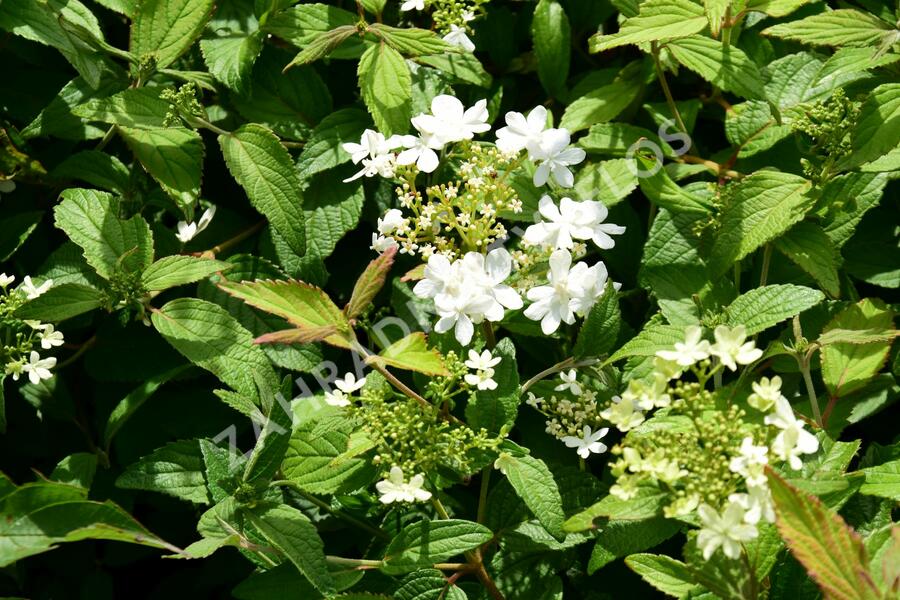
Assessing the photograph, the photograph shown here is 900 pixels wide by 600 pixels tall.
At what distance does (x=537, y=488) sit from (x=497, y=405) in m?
0.17

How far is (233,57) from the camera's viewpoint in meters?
2.13

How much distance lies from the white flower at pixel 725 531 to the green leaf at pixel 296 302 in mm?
631

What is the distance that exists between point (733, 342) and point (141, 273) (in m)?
1.23

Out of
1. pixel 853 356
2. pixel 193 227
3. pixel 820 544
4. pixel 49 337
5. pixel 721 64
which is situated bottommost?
pixel 853 356

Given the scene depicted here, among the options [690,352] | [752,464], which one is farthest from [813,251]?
[752,464]

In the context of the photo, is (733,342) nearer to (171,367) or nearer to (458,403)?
(458,403)

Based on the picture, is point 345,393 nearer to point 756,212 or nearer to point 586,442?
point 586,442

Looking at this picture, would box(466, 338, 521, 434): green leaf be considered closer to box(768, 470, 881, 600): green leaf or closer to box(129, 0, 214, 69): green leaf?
box(768, 470, 881, 600): green leaf

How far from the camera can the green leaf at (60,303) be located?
6.15 ft

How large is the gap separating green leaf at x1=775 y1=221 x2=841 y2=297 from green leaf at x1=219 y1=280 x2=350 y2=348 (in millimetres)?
953

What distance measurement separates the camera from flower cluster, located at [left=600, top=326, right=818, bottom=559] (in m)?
1.22

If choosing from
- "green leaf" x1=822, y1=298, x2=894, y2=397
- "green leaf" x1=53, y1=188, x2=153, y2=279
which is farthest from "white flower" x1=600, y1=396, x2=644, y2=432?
"green leaf" x1=53, y1=188, x2=153, y2=279

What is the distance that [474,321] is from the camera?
1.59m

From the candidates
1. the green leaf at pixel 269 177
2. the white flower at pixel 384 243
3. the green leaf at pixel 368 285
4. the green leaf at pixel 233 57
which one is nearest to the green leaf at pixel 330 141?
the green leaf at pixel 269 177
